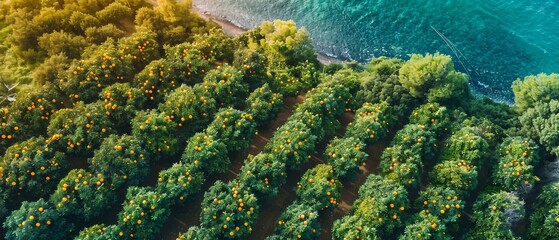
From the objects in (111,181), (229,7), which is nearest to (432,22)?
(229,7)

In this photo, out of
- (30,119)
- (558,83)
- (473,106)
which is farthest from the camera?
(473,106)

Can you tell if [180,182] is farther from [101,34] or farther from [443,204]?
[443,204]

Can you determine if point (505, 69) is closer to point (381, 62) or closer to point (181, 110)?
point (381, 62)

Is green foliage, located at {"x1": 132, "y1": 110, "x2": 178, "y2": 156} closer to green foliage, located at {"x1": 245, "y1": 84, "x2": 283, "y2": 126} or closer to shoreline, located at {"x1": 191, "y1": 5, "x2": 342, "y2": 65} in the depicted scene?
green foliage, located at {"x1": 245, "y1": 84, "x2": 283, "y2": 126}

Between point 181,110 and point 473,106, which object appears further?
point 473,106

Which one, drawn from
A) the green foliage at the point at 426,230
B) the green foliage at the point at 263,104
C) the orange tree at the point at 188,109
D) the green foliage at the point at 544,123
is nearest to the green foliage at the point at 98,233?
the orange tree at the point at 188,109

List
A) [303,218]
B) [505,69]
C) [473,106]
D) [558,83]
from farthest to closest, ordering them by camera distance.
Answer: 1. [505,69]
2. [473,106]
3. [558,83]
4. [303,218]

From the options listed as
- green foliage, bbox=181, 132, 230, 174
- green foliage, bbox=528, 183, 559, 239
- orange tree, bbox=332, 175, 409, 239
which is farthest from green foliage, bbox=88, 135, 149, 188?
green foliage, bbox=528, 183, 559, 239

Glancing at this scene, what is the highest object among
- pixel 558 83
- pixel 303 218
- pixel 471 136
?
pixel 558 83
